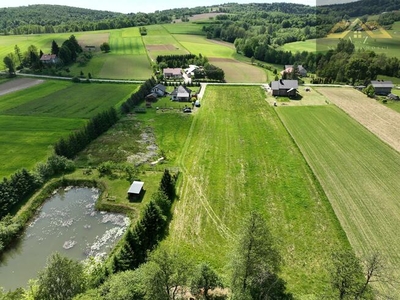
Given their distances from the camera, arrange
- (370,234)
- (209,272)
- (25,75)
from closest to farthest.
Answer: (209,272) < (370,234) < (25,75)

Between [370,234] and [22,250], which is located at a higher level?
[370,234]

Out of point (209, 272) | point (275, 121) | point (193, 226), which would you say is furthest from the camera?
point (275, 121)

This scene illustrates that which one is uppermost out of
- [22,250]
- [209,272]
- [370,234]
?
[209,272]

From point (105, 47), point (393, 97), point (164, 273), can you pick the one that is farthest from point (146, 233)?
point (105, 47)

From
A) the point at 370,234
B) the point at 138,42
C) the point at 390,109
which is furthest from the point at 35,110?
the point at 138,42

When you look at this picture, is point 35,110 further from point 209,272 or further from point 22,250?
point 209,272

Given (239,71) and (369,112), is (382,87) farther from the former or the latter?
(239,71)

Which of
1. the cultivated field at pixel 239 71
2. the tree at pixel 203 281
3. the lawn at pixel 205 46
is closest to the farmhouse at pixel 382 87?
the cultivated field at pixel 239 71
